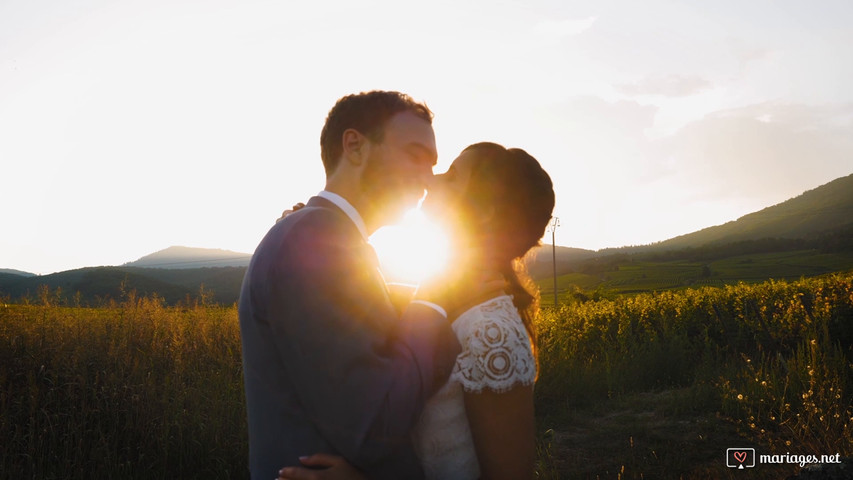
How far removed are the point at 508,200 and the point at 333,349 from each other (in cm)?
128

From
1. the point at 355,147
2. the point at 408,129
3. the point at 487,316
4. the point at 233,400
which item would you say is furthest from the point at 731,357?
the point at 355,147

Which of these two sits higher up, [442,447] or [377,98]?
[377,98]

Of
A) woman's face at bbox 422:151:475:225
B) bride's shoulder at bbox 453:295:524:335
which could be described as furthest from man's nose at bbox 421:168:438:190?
bride's shoulder at bbox 453:295:524:335

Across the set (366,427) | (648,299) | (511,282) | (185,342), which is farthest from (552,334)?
(366,427)

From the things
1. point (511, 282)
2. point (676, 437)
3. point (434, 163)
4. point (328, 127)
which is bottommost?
point (676, 437)

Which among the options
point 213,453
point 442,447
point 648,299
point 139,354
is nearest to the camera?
point 442,447

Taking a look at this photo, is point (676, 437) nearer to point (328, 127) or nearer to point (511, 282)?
point (511, 282)

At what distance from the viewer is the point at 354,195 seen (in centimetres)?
243

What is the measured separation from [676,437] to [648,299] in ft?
37.4

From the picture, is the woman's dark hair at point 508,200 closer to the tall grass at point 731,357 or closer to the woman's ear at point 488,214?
the woman's ear at point 488,214

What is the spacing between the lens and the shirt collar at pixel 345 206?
2328mm

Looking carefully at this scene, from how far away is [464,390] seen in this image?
2.18 m

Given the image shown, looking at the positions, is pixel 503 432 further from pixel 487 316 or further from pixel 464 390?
pixel 487 316

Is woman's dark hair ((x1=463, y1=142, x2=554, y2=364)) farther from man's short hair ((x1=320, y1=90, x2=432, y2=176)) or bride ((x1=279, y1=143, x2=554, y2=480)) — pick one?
man's short hair ((x1=320, y1=90, x2=432, y2=176))
